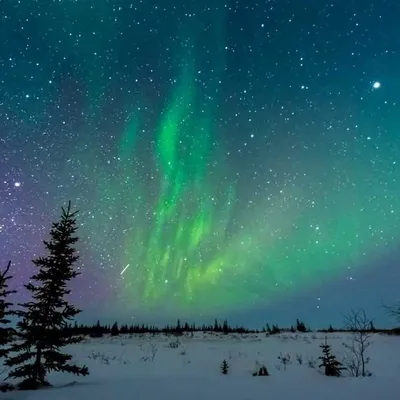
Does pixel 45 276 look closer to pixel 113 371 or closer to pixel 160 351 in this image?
pixel 113 371

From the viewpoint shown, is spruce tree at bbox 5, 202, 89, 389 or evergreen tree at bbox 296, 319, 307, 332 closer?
spruce tree at bbox 5, 202, 89, 389

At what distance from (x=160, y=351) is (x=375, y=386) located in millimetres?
16387

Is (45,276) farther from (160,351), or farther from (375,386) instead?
(160,351)

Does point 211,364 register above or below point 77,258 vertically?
below

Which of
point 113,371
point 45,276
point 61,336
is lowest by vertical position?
point 113,371

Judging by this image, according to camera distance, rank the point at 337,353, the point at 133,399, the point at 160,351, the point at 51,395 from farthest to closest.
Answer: the point at 160,351 < the point at 337,353 < the point at 51,395 < the point at 133,399

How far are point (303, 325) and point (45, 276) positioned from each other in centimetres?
3701

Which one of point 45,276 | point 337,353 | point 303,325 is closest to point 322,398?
point 45,276

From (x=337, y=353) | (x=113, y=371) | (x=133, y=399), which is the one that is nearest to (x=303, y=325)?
(x=337, y=353)

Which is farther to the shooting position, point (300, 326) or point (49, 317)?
point (300, 326)

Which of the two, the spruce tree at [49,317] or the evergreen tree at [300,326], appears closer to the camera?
the spruce tree at [49,317]

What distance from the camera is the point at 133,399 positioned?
6.81 m

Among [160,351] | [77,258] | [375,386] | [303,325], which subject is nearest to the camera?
[375,386]

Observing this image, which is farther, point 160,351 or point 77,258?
point 160,351
